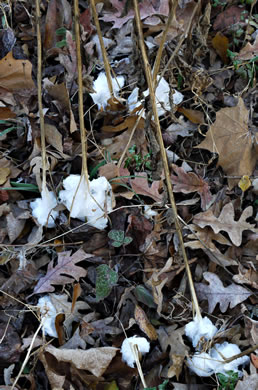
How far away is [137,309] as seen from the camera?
61.9 inches

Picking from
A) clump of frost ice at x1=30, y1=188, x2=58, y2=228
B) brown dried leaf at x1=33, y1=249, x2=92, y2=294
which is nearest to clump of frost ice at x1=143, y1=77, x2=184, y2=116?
clump of frost ice at x1=30, y1=188, x2=58, y2=228

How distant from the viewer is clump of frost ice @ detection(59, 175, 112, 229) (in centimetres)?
164

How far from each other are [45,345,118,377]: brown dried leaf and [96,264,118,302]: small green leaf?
0.63 feet

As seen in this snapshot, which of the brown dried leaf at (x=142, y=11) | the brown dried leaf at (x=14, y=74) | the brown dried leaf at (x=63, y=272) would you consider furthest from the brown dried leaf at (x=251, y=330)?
the brown dried leaf at (x=142, y=11)

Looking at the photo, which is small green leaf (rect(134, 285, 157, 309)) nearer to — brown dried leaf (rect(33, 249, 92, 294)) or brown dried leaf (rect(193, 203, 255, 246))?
brown dried leaf (rect(33, 249, 92, 294))

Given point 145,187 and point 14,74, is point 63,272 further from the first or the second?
point 14,74

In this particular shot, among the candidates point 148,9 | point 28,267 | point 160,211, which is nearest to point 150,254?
point 160,211

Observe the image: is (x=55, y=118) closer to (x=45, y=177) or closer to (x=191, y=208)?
(x=45, y=177)

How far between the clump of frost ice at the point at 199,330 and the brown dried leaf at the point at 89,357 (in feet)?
0.92

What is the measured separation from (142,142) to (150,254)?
52 centimetres

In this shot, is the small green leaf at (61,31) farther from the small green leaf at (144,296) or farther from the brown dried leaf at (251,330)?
the brown dried leaf at (251,330)

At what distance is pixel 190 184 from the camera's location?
1769mm

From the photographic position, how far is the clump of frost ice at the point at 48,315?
153cm

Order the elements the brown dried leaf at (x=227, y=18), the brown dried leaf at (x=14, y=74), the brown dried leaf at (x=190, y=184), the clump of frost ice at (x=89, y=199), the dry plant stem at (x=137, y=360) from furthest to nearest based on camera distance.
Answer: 1. the brown dried leaf at (x=227, y=18)
2. the brown dried leaf at (x=14, y=74)
3. the brown dried leaf at (x=190, y=184)
4. the clump of frost ice at (x=89, y=199)
5. the dry plant stem at (x=137, y=360)
